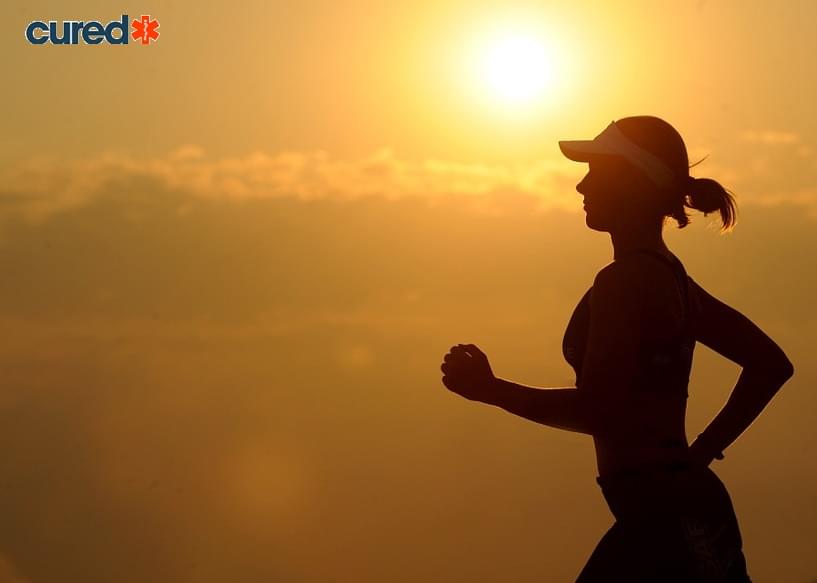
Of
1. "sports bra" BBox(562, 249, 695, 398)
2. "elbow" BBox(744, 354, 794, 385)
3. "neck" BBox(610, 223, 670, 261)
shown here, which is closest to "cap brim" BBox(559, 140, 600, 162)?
"neck" BBox(610, 223, 670, 261)

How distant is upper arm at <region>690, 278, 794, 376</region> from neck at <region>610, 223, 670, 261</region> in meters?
0.38

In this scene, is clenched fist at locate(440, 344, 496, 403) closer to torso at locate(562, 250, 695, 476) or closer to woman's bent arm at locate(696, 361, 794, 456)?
torso at locate(562, 250, 695, 476)

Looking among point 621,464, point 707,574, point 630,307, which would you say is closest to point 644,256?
point 630,307

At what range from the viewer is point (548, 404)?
5234 mm

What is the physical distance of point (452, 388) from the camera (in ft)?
17.5

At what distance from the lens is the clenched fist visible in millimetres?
5281

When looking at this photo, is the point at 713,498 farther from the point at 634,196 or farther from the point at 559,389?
the point at 634,196

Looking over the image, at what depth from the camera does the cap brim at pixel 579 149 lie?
562 cm

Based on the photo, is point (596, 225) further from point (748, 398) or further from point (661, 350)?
point (748, 398)

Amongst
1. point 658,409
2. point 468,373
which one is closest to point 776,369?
point 658,409

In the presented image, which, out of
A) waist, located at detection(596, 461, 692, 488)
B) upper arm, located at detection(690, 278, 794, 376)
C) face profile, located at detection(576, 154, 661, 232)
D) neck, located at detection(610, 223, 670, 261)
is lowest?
waist, located at detection(596, 461, 692, 488)

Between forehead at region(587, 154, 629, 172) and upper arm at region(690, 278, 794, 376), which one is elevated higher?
forehead at region(587, 154, 629, 172)

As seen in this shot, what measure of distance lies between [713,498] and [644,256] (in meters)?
0.86

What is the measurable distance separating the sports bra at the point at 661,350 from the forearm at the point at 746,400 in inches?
15.1
